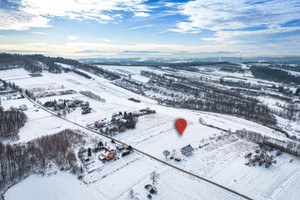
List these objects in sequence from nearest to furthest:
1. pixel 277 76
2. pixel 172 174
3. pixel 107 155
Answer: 1. pixel 172 174
2. pixel 107 155
3. pixel 277 76

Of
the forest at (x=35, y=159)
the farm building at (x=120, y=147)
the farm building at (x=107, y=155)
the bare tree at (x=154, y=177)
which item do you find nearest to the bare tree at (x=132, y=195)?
the bare tree at (x=154, y=177)

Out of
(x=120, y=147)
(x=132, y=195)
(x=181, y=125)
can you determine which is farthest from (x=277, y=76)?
(x=132, y=195)

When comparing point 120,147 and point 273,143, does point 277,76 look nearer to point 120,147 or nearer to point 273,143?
point 273,143

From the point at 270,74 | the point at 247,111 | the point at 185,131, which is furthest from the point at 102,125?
the point at 270,74

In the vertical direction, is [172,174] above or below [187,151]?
below

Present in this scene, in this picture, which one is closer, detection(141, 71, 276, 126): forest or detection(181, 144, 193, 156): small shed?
detection(181, 144, 193, 156): small shed

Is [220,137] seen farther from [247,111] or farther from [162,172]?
[247,111]

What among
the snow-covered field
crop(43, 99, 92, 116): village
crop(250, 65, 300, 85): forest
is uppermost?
crop(250, 65, 300, 85): forest

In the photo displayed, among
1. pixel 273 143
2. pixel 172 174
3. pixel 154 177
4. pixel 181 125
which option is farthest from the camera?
pixel 181 125

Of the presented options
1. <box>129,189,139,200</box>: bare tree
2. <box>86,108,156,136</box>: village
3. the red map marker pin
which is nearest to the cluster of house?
<box>86,108,156,136</box>: village

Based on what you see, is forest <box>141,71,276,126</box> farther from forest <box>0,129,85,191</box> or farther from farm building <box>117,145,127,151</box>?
forest <box>0,129,85,191</box>

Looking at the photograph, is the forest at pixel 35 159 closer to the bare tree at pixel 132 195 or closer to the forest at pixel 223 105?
the bare tree at pixel 132 195
